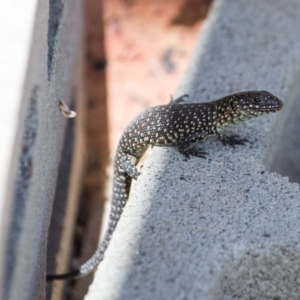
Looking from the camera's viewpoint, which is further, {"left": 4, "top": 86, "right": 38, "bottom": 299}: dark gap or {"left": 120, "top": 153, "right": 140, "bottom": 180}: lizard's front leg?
{"left": 120, "top": 153, "right": 140, "bottom": 180}: lizard's front leg

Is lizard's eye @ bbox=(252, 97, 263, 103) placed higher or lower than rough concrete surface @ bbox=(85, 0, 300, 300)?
higher

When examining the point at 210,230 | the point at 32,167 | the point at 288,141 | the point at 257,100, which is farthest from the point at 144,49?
the point at 32,167

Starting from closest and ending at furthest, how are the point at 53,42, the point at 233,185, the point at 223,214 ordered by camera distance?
the point at 223,214 → the point at 233,185 → the point at 53,42

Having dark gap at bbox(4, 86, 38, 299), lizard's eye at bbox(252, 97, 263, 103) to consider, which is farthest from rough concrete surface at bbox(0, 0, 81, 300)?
lizard's eye at bbox(252, 97, 263, 103)

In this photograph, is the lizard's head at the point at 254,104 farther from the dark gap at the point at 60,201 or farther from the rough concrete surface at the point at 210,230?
the dark gap at the point at 60,201

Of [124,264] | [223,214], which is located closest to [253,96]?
[223,214]

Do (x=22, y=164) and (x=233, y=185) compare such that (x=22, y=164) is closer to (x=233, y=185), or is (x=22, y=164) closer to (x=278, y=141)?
(x=233, y=185)

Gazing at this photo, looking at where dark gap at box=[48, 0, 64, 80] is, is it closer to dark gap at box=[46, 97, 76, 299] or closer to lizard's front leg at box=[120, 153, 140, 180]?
lizard's front leg at box=[120, 153, 140, 180]

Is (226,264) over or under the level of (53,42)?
under
